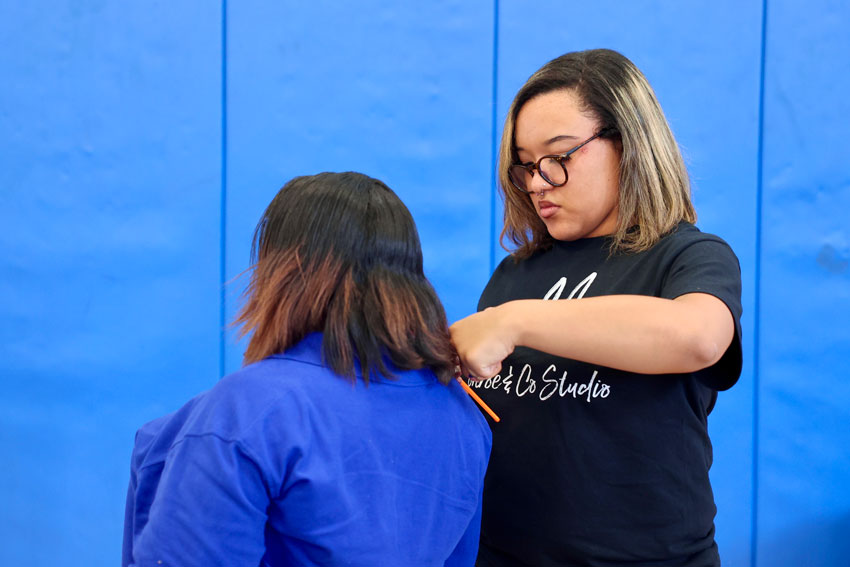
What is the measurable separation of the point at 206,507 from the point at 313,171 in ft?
4.73

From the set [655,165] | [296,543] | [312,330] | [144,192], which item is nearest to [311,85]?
[144,192]

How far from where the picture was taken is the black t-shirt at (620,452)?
959 millimetres

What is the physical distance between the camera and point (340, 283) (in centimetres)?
80

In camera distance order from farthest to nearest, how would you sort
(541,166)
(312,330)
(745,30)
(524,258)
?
(745,30), (524,258), (541,166), (312,330)

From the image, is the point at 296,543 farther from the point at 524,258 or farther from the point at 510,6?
the point at 510,6

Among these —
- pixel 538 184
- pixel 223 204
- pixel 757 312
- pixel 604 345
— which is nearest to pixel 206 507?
pixel 604 345

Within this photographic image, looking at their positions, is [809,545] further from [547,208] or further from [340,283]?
[340,283]

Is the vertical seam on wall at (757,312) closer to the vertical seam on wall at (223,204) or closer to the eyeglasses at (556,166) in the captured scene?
the eyeglasses at (556,166)

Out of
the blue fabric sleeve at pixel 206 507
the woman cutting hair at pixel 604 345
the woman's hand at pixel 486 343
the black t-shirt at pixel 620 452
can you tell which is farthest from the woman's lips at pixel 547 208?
the blue fabric sleeve at pixel 206 507

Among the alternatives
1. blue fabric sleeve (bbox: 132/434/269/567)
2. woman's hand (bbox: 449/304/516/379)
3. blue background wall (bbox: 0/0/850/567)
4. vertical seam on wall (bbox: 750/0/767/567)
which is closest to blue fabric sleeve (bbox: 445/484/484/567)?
woman's hand (bbox: 449/304/516/379)

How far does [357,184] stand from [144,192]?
1.31 meters

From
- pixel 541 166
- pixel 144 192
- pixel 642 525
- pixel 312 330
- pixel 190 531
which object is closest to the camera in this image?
pixel 190 531

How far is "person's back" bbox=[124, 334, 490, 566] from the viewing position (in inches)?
27.5

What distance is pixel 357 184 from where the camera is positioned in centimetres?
84
